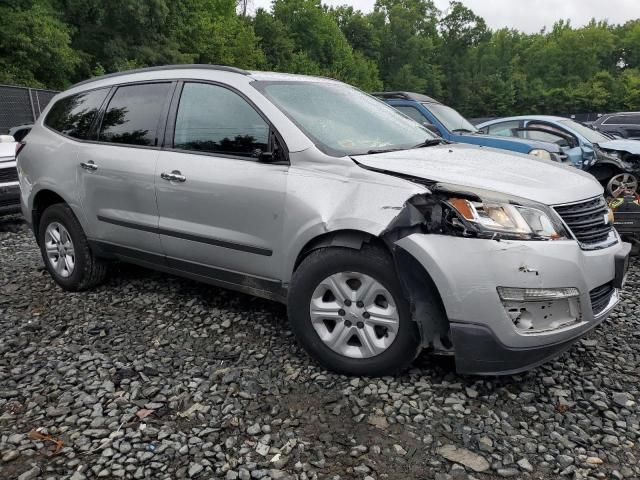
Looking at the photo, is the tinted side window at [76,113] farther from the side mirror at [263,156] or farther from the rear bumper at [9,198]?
the rear bumper at [9,198]

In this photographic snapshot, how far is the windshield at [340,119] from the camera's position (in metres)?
3.20

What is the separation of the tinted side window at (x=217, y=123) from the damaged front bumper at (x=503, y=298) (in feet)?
4.10

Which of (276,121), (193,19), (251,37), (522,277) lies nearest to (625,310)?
(522,277)

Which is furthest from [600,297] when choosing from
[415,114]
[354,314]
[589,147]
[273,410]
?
[589,147]

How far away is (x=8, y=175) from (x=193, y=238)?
5117mm

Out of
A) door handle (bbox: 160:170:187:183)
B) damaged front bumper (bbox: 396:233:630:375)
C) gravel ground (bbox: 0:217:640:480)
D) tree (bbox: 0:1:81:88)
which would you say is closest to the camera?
gravel ground (bbox: 0:217:640:480)

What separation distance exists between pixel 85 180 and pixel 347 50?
5842 cm

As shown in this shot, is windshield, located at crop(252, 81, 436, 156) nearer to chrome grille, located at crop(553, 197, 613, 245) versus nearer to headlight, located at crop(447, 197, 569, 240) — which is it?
headlight, located at crop(447, 197, 569, 240)

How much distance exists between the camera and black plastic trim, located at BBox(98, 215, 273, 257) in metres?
3.22

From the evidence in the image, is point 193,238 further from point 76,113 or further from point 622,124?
point 622,124

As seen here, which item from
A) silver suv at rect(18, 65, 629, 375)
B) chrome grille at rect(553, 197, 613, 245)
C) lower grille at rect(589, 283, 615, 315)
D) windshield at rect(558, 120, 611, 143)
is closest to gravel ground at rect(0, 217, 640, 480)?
silver suv at rect(18, 65, 629, 375)

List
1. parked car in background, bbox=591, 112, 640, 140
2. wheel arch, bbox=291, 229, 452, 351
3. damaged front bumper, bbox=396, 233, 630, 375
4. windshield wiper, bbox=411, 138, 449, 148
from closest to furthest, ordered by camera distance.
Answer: damaged front bumper, bbox=396, 233, 630, 375 → wheel arch, bbox=291, 229, 452, 351 → windshield wiper, bbox=411, 138, 449, 148 → parked car in background, bbox=591, 112, 640, 140

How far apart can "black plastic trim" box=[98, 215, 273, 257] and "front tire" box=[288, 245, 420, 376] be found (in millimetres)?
362

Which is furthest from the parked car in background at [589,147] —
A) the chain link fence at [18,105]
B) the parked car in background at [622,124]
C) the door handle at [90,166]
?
the chain link fence at [18,105]
